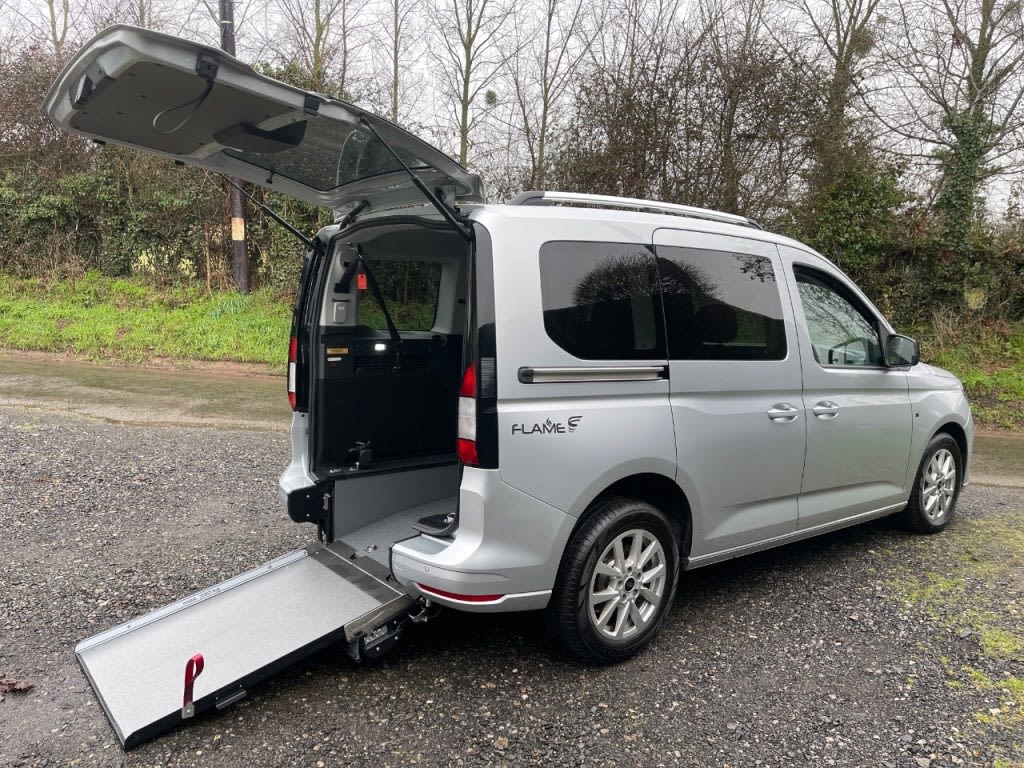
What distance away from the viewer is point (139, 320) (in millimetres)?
13062

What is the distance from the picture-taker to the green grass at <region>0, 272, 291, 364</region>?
12109 millimetres

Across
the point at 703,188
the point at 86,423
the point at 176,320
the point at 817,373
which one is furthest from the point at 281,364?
the point at 817,373

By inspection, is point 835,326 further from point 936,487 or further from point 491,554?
point 491,554

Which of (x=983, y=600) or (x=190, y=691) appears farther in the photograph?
(x=983, y=600)

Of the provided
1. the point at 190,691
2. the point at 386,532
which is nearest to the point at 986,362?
the point at 386,532

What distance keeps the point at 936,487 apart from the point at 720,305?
2.59 metres

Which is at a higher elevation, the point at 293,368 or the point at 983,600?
the point at 293,368

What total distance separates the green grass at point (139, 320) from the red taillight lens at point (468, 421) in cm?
963

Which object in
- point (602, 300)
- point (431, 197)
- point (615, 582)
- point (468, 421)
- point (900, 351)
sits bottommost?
point (615, 582)

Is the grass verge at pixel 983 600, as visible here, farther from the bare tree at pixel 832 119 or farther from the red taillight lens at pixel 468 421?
the bare tree at pixel 832 119

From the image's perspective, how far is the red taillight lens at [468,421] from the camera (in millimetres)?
2770

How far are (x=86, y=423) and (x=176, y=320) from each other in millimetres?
5645

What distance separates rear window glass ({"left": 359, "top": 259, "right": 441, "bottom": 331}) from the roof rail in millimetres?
1065

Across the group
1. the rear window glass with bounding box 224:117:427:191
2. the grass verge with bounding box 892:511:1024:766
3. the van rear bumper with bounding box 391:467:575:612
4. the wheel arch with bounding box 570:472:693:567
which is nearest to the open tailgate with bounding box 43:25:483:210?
the rear window glass with bounding box 224:117:427:191
